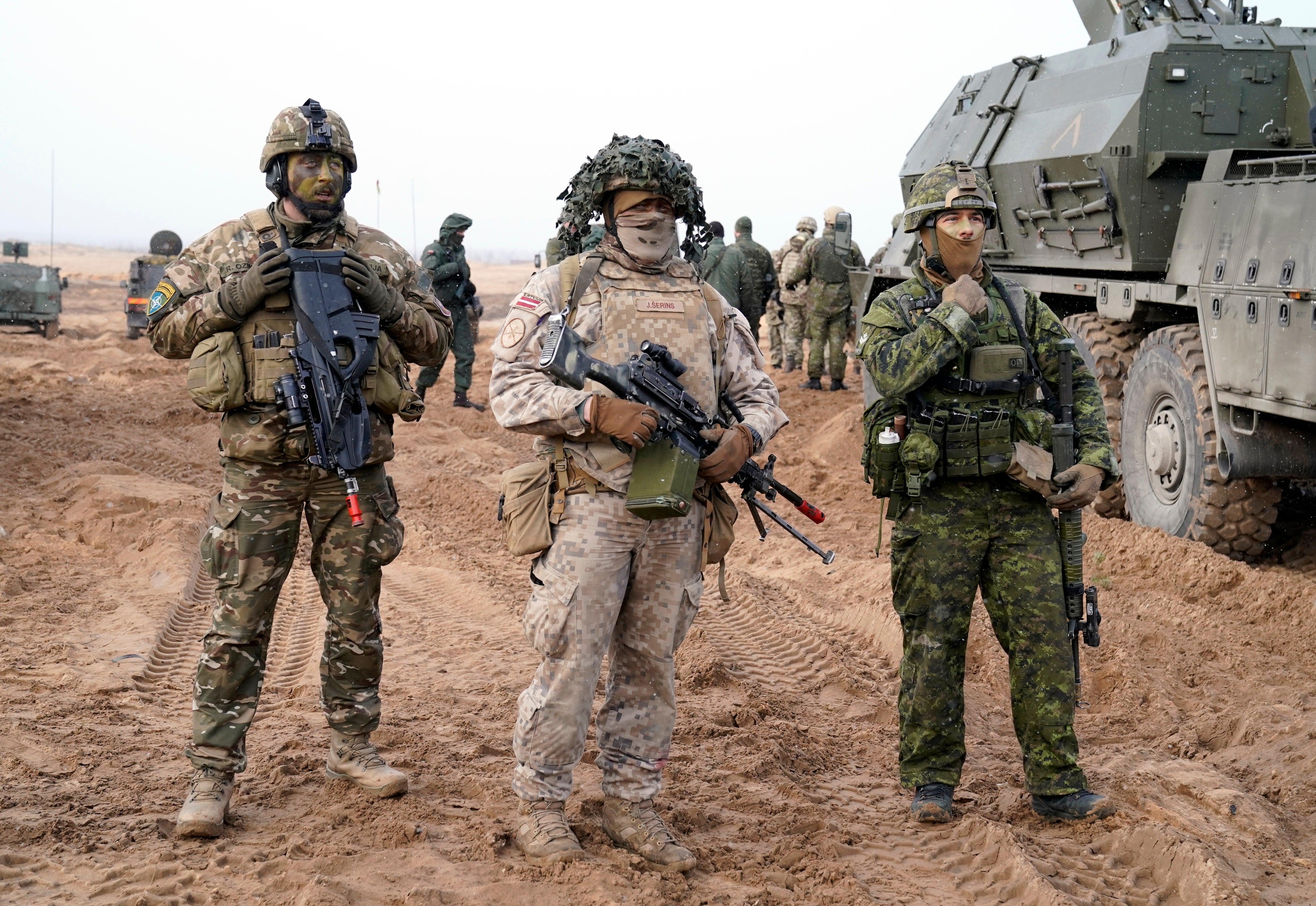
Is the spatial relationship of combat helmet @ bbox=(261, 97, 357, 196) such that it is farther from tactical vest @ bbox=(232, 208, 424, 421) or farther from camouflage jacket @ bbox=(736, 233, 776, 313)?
camouflage jacket @ bbox=(736, 233, 776, 313)

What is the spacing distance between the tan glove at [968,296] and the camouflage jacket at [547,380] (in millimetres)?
689

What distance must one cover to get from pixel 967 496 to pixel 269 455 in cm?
213

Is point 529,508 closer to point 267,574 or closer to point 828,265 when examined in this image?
point 267,574

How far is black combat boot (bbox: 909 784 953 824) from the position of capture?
3898 millimetres

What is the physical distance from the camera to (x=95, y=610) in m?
6.12

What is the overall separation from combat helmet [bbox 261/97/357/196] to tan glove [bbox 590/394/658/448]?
1.17 m

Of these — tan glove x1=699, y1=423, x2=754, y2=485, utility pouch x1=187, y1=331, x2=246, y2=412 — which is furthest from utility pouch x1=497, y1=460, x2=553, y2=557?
utility pouch x1=187, y1=331, x2=246, y2=412

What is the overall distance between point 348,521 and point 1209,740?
11.4 ft

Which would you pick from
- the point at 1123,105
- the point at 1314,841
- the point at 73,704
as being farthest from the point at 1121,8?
the point at 73,704

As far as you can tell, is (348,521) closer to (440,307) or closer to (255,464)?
(255,464)

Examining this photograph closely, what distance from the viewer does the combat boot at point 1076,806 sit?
3846 millimetres

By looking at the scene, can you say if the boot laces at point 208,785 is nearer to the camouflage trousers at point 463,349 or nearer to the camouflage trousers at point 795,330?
the camouflage trousers at point 463,349

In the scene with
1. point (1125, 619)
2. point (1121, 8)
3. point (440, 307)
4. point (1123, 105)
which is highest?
point (1121, 8)

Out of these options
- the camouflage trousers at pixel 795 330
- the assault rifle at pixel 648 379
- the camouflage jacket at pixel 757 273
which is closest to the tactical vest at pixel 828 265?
the camouflage jacket at pixel 757 273
